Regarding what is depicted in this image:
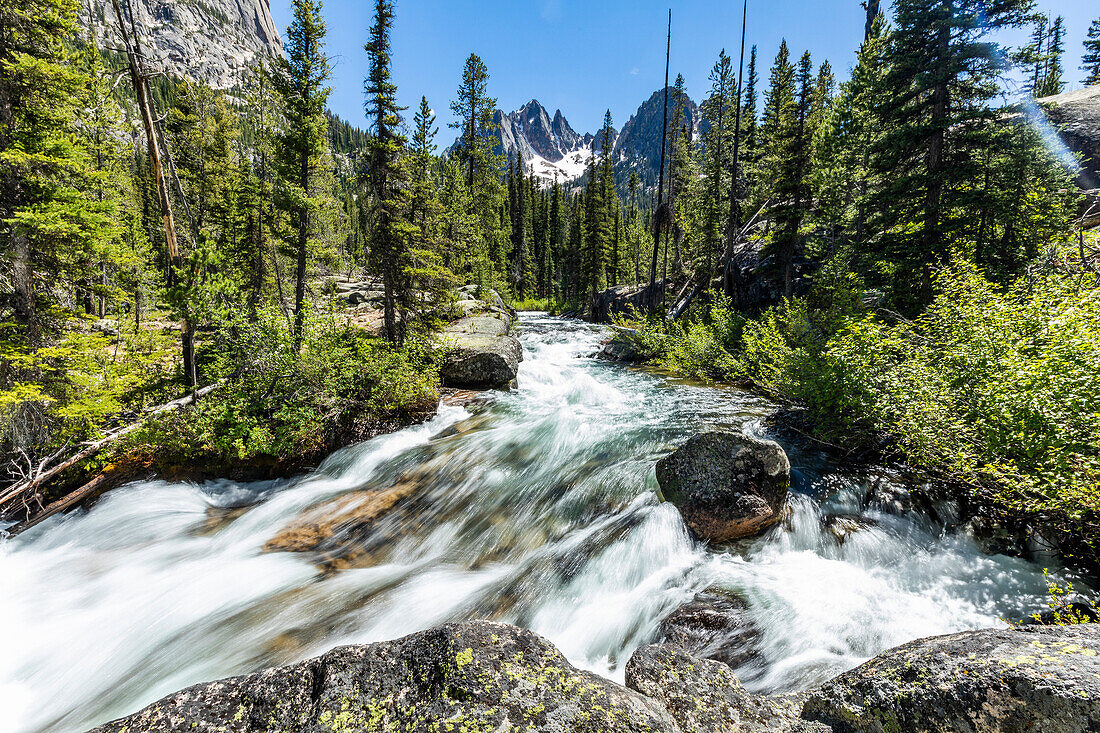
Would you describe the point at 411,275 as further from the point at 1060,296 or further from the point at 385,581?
the point at 1060,296

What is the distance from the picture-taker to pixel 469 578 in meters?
6.23

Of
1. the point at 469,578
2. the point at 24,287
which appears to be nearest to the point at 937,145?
the point at 469,578

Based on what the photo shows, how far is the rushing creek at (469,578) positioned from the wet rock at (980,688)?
256 centimetres

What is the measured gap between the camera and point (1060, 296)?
581 centimetres

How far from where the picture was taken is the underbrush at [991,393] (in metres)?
4.32

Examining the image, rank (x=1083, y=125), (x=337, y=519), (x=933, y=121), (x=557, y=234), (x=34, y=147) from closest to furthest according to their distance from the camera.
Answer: (x=337, y=519) → (x=34, y=147) → (x=933, y=121) → (x=1083, y=125) → (x=557, y=234)

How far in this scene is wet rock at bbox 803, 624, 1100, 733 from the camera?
1664mm

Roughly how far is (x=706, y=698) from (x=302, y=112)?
58.9 feet

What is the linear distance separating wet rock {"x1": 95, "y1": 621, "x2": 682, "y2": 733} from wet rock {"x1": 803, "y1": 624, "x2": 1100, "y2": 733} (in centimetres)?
103

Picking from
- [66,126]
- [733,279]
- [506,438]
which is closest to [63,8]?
[66,126]

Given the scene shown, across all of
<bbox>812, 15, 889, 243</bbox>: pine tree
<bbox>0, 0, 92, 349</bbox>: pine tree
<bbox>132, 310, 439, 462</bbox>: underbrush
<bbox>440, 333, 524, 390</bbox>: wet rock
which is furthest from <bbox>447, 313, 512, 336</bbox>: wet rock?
<bbox>812, 15, 889, 243</bbox>: pine tree

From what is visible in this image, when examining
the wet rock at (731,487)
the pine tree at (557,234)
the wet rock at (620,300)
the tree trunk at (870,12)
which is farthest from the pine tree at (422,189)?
the pine tree at (557,234)

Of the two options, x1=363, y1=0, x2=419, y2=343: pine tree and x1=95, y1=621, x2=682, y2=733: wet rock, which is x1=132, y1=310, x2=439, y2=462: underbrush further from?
x1=95, y1=621, x2=682, y2=733: wet rock

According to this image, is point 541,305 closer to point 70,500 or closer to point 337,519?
point 337,519
